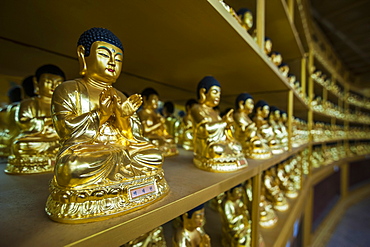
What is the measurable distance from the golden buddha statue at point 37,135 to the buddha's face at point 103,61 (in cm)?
40

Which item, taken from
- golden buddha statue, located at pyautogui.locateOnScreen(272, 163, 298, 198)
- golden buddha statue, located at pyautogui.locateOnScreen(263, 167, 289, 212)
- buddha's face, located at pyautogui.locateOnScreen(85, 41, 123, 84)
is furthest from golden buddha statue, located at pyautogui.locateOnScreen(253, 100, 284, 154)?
buddha's face, located at pyautogui.locateOnScreen(85, 41, 123, 84)

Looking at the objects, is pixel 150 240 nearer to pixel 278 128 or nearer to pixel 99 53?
pixel 99 53

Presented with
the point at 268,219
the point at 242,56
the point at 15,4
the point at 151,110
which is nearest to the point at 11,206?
the point at 15,4

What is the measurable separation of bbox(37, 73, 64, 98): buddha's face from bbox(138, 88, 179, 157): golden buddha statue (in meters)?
0.43

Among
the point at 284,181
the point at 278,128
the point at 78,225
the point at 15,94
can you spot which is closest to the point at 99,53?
the point at 78,225

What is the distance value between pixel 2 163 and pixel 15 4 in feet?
2.21

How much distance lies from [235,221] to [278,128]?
89 cm

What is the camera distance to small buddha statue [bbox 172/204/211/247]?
0.64 metres

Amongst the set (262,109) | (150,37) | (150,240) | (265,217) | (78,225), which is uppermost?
(150,37)

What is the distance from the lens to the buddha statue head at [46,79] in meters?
0.69

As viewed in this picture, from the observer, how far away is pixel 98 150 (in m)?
0.37

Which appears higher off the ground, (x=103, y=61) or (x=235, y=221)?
(x=103, y=61)

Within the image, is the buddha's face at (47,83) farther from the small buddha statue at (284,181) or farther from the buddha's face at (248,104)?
the small buddha statue at (284,181)

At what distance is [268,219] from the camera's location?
1063 mm
